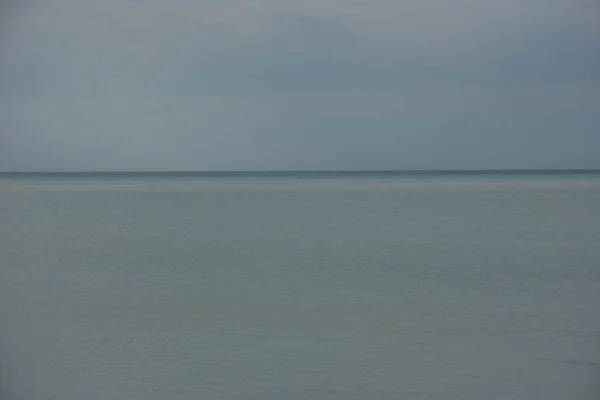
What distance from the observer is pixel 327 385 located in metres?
3.31

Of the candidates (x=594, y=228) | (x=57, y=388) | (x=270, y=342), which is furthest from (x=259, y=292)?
(x=594, y=228)

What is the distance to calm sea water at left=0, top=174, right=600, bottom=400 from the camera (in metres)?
3.39

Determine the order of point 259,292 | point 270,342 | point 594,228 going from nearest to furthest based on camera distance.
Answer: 1. point 270,342
2. point 259,292
3. point 594,228

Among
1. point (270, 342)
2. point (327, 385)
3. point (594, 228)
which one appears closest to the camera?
point (327, 385)

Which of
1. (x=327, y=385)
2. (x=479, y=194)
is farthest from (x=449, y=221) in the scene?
(x=327, y=385)

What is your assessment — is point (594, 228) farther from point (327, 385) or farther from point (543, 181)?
point (327, 385)

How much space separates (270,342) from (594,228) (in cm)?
212

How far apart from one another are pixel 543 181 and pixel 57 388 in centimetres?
273

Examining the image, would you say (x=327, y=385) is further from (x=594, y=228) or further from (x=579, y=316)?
(x=594, y=228)

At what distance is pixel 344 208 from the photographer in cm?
472

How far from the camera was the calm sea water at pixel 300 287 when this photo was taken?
3.39 meters

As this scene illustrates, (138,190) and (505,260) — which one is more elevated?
(138,190)

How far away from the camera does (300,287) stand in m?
4.20

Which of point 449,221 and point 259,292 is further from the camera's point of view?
point 449,221
